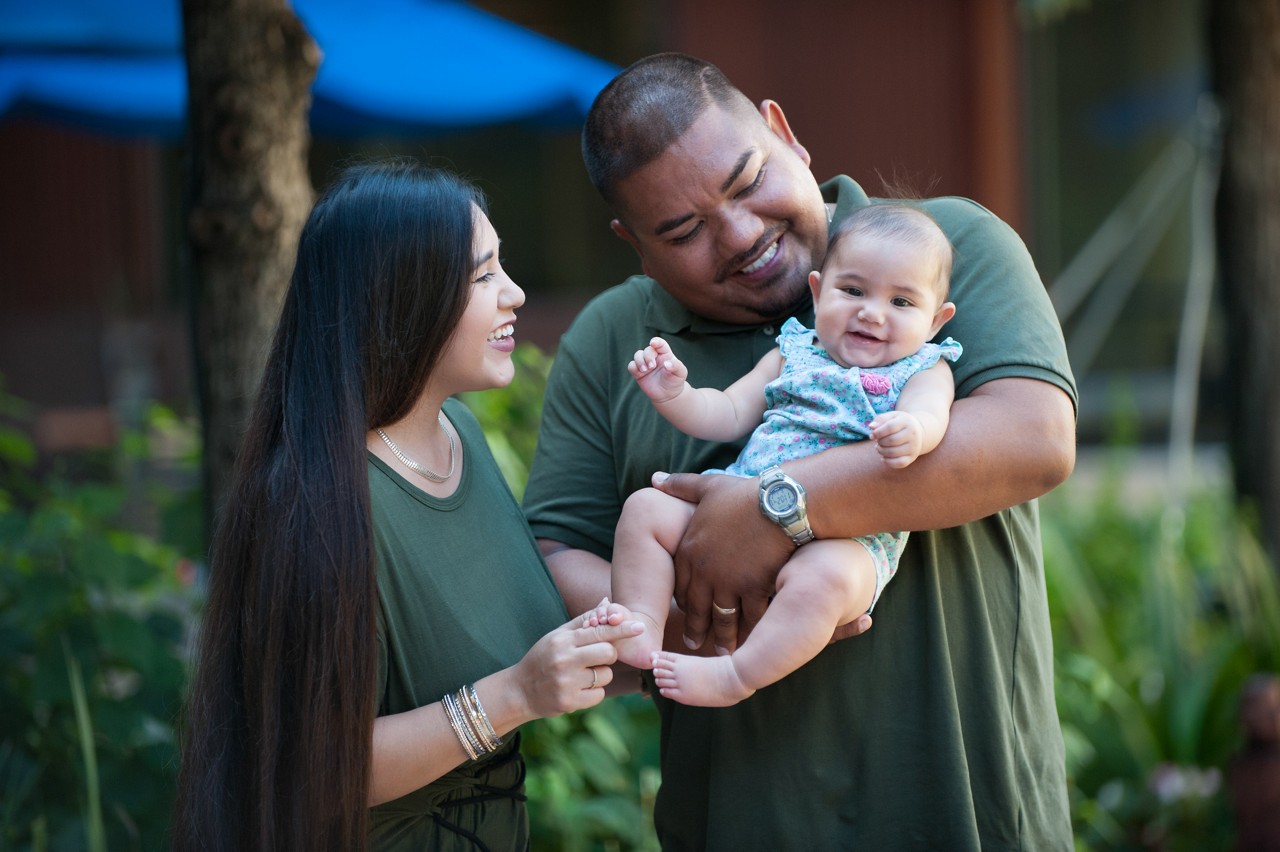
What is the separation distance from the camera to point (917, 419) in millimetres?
1738

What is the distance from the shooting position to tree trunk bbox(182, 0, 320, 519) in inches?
108

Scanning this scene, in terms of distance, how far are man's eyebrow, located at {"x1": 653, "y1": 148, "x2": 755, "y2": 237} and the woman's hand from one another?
0.72 m

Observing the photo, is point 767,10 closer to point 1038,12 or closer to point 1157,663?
point 1038,12

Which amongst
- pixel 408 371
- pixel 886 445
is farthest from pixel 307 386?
pixel 886 445

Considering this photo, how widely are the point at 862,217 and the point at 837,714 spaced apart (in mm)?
784

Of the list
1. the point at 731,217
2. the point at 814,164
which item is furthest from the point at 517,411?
the point at 814,164

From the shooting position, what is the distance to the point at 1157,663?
4.19 meters

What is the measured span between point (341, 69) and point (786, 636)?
3500 mm

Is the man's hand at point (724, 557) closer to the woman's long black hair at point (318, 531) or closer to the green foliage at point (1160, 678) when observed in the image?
the woman's long black hair at point (318, 531)

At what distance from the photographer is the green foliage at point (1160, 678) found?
150 inches

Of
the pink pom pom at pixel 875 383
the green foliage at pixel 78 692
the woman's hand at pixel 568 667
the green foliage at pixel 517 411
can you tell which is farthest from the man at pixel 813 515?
the green foliage at pixel 517 411

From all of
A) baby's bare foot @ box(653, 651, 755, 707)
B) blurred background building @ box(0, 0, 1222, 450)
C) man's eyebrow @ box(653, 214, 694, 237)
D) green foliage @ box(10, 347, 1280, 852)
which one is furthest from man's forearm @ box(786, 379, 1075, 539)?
blurred background building @ box(0, 0, 1222, 450)

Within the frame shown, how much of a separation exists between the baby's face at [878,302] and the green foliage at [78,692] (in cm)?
172

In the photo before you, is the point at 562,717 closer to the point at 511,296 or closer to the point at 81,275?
the point at 511,296
